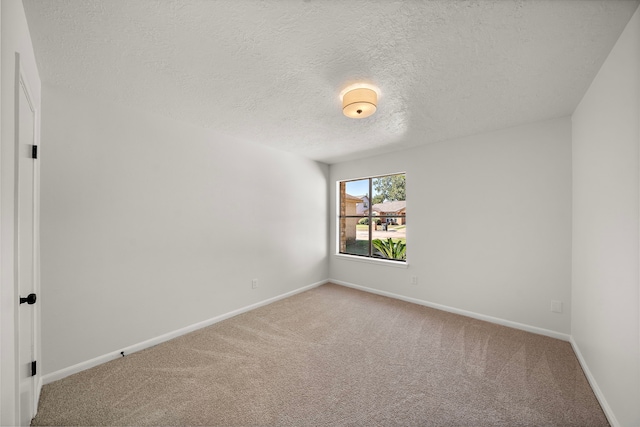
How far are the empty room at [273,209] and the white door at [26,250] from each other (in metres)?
0.03

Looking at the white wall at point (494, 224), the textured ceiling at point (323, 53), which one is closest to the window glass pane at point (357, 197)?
the white wall at point (494, 224)

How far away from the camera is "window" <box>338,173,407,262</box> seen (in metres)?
4.04

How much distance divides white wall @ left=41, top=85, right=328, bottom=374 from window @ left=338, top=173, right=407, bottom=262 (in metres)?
1.61

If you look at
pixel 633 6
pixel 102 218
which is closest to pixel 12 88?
pixel 102 218

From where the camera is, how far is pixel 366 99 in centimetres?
189

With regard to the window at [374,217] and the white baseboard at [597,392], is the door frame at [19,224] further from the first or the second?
the window at [374,217]

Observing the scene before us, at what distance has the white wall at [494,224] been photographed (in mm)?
2559

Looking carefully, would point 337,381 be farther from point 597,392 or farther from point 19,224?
point 19,224

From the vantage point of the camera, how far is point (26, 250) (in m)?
1.44

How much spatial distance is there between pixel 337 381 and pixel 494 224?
256 centimetres

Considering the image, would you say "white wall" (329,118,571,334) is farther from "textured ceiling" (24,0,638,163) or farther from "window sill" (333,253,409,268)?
"textured ceiling" (24,0,638,163)

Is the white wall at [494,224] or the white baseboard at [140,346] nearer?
the white baseboard at [140,346]

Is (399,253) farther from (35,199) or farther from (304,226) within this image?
(35,199)

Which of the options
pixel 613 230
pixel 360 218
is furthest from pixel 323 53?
pixel 360 218
